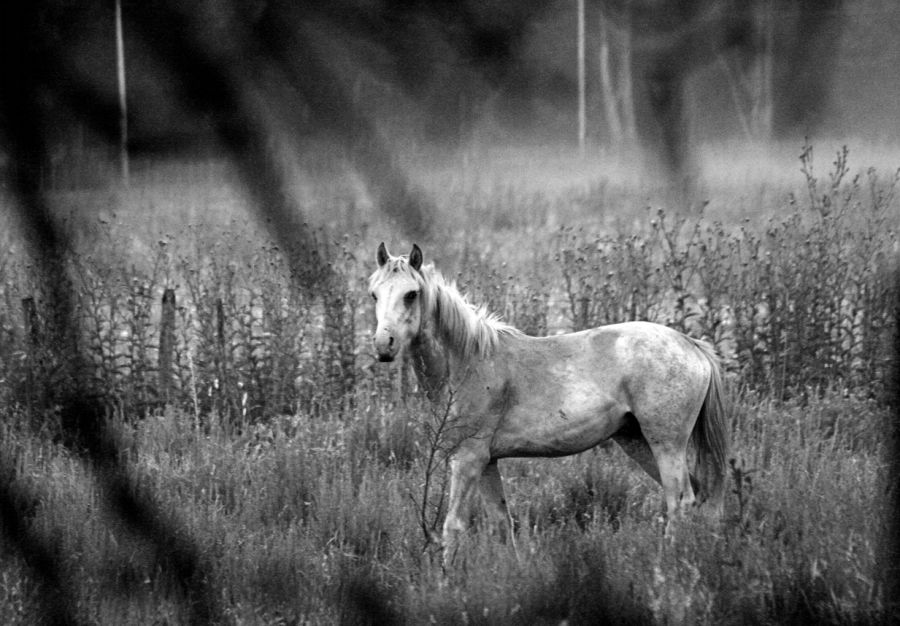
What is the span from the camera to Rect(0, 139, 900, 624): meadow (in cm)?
86

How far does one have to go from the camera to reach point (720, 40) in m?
0.84

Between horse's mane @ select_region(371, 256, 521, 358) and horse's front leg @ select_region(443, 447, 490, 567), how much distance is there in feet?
1.09

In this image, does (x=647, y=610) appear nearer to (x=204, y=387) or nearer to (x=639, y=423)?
(x=639, y=423)

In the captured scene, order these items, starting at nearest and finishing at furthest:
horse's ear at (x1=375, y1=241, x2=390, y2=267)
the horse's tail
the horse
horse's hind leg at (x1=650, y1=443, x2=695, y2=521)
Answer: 1. horse's ear at (x1=375, y1=241, x2=390, y2=267)
2. the horse
3. horse's hind leg at (x1=650, y1=443, x2=695, y2=521)
4. the horse's tail

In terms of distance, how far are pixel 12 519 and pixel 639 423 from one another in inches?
123

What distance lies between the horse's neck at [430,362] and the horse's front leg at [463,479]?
0.78ft

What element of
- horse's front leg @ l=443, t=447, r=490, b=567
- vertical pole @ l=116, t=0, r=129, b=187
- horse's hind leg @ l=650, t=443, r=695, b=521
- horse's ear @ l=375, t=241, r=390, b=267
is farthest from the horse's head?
vertical pole @ l=116, t=0, r=129, b=187

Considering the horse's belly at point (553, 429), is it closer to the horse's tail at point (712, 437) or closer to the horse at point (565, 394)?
the horse at point (565, 394)

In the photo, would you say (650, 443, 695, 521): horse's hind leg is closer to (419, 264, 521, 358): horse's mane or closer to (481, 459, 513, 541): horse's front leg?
(481, 459, 513, 541): horse's front leg

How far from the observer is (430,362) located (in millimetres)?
3742

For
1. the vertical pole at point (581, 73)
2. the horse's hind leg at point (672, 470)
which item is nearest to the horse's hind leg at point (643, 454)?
the horse's hind leg at point (672, 470)

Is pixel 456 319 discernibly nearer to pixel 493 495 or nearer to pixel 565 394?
pixel 565 394

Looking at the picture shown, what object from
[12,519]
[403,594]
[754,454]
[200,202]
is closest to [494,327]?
[754,454]

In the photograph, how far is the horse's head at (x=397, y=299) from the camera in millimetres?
3318
